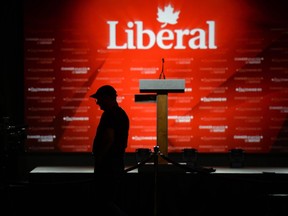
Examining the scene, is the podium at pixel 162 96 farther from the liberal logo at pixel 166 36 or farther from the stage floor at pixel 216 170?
the liberal logo at pixel 166 36

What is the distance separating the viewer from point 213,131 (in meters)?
7.41

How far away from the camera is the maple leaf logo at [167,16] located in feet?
24.3

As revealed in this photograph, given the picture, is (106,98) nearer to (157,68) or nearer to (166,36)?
(157,68)

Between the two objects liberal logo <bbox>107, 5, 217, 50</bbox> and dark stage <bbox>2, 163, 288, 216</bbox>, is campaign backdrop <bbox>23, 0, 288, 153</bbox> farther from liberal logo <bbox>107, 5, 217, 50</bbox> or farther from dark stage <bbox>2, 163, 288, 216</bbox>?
dark stage <bbox>2, 163, 288, 216</bbox>

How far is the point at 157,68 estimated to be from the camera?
738 cm

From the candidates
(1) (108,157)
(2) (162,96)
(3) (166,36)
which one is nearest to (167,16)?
(3) (166,36)

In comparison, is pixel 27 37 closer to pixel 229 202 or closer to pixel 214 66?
pixel 214 66

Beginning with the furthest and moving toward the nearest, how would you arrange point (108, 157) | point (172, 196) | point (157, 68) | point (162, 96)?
1. point (157, 68)
2. point (162, 96)
3. point (172, 196)
4. point (108, 157)

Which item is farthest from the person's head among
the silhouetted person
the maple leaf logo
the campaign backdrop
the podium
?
the maple leaf logo

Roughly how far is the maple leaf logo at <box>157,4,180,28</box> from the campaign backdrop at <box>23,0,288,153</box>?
0.01 m

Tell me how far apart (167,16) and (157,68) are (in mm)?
720

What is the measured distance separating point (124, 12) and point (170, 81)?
5.42 feet

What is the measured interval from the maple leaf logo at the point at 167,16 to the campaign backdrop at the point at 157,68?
0.01m

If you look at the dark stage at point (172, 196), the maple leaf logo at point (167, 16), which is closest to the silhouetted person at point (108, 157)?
the dark stage at point (172, 196)
